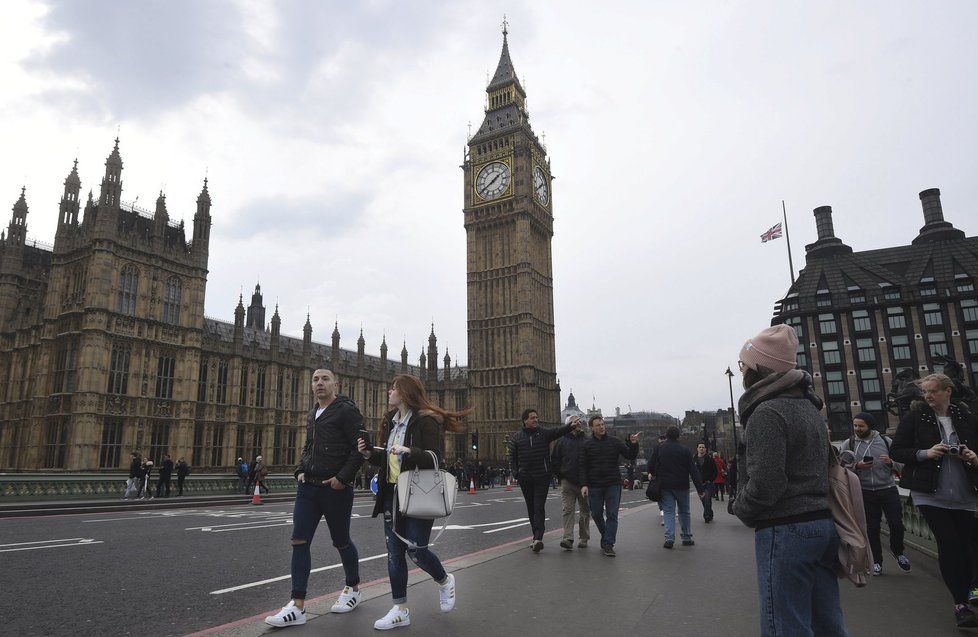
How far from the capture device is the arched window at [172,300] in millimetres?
36125

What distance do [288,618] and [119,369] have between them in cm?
3448

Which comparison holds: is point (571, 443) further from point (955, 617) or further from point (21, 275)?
point (21, 275)

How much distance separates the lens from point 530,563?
727cm

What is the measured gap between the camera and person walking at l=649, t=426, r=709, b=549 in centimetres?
904

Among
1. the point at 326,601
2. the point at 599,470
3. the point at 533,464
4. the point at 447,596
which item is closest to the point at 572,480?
the point at 599,470

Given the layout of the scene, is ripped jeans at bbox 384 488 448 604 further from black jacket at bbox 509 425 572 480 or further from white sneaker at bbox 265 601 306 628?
black jacket at bbox 509 425 572 480

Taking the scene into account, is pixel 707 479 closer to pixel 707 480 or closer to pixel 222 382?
pixel 707 480

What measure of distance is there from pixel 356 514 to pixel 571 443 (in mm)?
9137

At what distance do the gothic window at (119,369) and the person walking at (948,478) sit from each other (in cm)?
3706

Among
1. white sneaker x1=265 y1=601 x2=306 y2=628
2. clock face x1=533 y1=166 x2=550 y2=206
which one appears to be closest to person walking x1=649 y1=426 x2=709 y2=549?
white sneaker x1=265 y1=601 x2=306 y2=628

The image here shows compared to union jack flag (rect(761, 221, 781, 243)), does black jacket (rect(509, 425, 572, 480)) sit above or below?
below

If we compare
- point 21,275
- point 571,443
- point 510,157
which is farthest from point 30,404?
point 510,157

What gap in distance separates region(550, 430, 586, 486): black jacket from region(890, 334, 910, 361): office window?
6327 centimetres

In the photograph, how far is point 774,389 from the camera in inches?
A: 119
